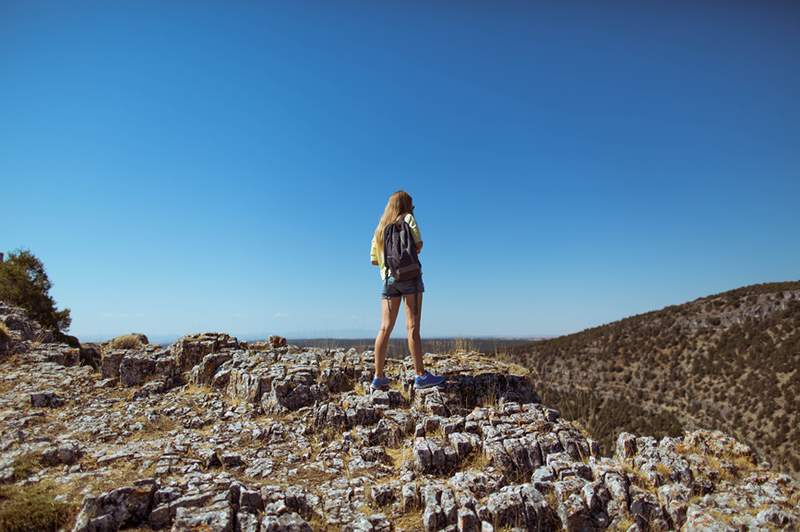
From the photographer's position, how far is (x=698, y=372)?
2899 inches

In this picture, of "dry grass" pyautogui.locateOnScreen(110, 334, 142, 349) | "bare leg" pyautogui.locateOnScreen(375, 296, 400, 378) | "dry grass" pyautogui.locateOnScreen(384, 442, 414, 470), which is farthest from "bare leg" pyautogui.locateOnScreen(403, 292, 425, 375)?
"dry grass" pyautogui.locateOnScreen(110, 334, 142, 349)

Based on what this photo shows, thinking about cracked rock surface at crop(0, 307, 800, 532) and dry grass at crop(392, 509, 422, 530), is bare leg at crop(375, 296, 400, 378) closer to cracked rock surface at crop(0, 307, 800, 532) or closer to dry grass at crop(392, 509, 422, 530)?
cracked rock surface at crop(0, 307, 800, 532)

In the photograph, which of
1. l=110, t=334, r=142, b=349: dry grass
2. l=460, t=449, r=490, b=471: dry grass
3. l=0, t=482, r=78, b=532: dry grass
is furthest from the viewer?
l=110, t=334, r=142, b=349: dry grass

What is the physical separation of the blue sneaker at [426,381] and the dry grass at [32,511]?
552cm

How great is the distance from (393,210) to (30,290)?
22629mm

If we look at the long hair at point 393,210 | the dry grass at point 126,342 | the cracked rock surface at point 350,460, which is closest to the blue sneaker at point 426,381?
the cracked rock surface at point 350,460

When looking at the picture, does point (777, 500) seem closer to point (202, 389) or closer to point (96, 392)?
point (202, 389)

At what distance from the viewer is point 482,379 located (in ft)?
29.8

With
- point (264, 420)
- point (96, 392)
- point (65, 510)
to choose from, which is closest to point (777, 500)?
point (264, 420)

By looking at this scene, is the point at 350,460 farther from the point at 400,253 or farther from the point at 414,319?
the point at 400,253

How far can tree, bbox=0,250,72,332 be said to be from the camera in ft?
64.2

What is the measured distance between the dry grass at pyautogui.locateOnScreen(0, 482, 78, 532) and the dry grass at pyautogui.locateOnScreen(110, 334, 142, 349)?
8.96 m

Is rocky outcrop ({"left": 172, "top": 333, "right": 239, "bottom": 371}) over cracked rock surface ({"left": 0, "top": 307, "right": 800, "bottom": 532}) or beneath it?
over

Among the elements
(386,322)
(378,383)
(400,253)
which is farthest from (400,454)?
(400,253)
